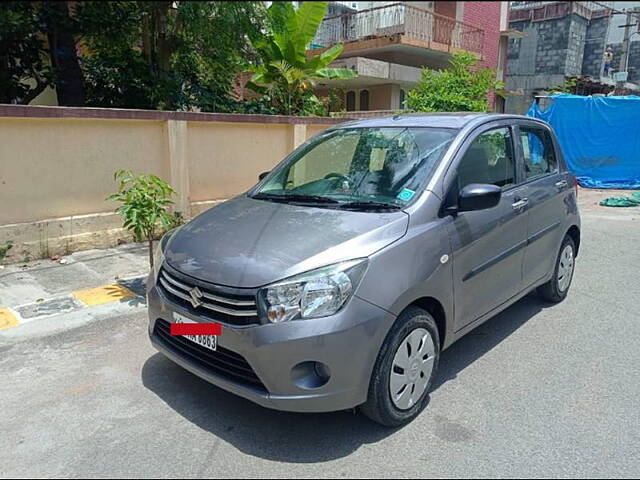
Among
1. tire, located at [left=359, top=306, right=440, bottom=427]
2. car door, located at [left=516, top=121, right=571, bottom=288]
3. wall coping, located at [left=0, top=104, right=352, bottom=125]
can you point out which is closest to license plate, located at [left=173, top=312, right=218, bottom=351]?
tire, located at [left=359, top=306, right=440, bottom=427]

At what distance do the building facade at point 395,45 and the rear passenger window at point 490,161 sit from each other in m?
9.19

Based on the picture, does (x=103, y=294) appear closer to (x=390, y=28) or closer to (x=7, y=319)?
(x=7, y=319)

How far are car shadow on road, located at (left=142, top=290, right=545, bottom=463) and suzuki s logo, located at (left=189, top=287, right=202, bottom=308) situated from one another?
2.35 ft

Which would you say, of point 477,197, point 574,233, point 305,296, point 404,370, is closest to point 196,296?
point 305,296

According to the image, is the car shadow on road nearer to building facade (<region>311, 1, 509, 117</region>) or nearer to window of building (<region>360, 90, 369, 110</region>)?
building facade (<region>311, 1, 509, 117</region>)

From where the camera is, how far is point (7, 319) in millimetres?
4352

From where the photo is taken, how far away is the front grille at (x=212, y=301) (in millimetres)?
2606

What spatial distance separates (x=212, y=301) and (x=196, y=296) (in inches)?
4.9

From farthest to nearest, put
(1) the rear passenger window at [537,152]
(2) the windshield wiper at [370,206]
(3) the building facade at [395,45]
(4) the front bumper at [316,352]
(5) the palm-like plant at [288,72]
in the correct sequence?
(3) the building facade at [395,45] → (5) the palm-like plant at [288,72] → (1) the rear passenger window at [537,152] → (2) the windshield wiper at [370,206] → (4) the front bumper at [316,352]

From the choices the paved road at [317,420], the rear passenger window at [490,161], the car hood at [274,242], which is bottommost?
the paved road at [317,420]

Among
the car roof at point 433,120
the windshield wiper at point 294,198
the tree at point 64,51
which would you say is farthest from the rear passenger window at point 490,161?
the tree at point 64,51

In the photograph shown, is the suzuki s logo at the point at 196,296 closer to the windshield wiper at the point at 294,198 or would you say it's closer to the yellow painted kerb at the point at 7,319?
the windshield wiper at the point at 294,198

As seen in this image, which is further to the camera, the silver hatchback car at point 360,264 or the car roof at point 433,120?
the car roof at point 433,120

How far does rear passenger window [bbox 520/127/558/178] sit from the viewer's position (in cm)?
432
